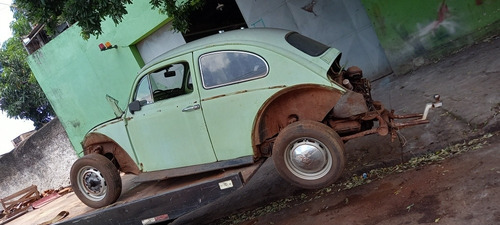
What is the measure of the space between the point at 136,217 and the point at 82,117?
777cm

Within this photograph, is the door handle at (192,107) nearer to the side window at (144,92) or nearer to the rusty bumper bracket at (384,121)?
the side window at (144,92)

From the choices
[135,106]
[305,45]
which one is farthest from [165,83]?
[305,45]

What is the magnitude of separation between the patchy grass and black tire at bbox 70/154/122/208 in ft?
4.88

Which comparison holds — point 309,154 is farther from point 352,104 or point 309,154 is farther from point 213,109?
point 213,109

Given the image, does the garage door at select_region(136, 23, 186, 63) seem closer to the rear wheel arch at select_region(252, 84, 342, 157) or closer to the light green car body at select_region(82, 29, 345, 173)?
the light green car body at select_region(82, 29, 345, 173)

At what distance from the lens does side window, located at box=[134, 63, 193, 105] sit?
469cm

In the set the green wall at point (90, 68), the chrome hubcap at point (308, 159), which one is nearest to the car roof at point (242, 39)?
the chrome hubcap at point (308, 159)

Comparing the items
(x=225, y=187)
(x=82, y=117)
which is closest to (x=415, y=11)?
(x=225, y=187)

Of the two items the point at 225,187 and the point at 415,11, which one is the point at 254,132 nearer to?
the point at 225,187

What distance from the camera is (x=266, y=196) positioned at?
543 centimetres

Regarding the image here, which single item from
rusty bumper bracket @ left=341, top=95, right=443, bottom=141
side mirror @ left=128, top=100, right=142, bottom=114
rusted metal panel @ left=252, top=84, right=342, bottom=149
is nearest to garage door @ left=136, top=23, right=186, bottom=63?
side mirror @ left=128, top=100, right=142, bottom=114

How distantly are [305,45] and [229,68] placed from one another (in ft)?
2.95

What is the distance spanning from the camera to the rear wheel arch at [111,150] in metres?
5.00

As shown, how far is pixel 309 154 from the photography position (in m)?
3.92
